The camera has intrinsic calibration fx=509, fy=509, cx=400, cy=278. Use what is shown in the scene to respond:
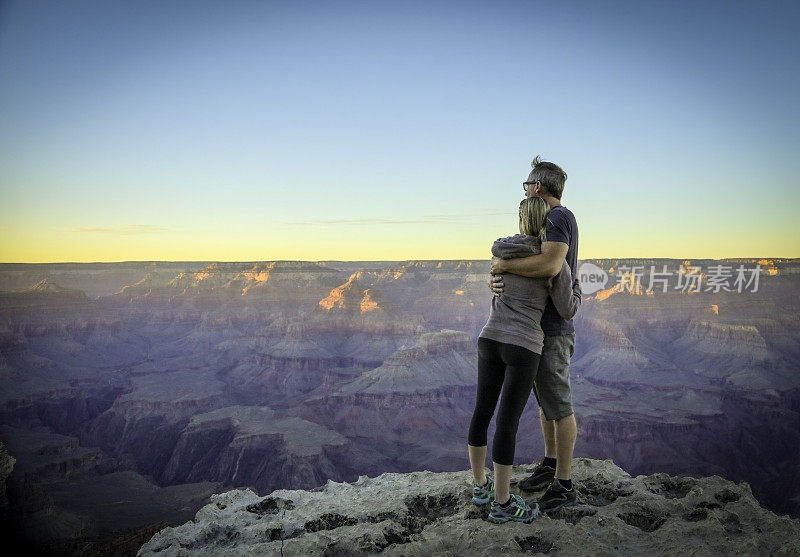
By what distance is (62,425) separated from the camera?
59562 millimetres

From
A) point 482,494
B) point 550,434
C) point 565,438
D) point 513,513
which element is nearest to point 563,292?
point 565,438

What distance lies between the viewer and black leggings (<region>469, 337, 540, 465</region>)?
381 centimetres

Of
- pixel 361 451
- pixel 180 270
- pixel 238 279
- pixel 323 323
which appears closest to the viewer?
pixel 361 451

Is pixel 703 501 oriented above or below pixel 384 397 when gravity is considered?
above

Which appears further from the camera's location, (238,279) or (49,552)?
(238,279)

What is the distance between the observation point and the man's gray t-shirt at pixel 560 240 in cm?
382

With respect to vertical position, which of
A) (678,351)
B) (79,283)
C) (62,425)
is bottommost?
(62,425)

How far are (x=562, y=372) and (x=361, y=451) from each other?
50.6m

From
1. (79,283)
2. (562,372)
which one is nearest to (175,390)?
(79,283)

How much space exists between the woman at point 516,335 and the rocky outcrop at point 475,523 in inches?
14.6

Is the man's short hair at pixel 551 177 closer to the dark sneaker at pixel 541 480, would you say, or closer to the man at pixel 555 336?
the man at pixel 555 336

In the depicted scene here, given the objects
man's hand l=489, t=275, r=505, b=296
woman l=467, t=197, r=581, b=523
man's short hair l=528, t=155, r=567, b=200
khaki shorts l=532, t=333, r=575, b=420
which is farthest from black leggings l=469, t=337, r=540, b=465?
man's short hair l=528, t=155, r=567, b=200

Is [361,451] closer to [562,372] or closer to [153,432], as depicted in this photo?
[153,432]

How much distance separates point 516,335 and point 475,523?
149 centimetres
